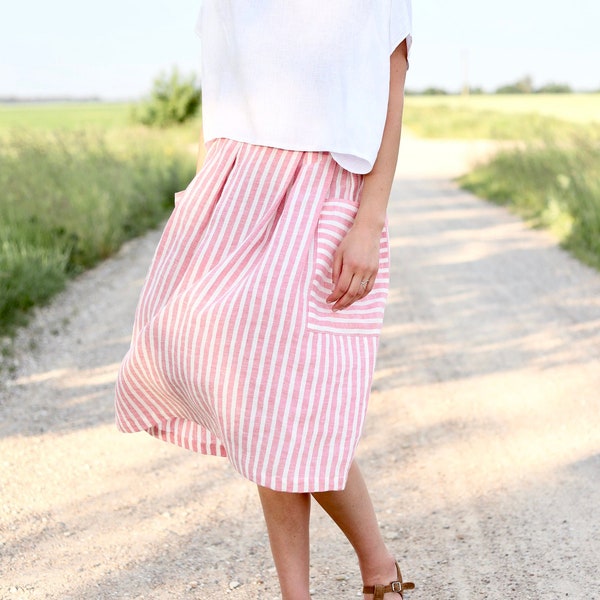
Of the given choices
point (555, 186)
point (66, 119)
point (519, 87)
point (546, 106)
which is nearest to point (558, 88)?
point (519, 87)

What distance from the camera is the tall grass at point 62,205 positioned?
657 cm

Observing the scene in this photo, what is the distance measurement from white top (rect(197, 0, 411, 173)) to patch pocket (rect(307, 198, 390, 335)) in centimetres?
10

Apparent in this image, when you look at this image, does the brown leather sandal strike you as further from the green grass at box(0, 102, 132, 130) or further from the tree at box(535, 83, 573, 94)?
the tree at box(535, 83, 573, 94)

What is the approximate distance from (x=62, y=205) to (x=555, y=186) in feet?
18.7

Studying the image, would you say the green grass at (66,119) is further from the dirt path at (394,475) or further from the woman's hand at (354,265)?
the woman's hand at (354,265)

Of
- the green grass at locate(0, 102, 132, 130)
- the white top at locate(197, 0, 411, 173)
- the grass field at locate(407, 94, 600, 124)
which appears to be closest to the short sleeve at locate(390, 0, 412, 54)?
the white top at locate(197, 0, 411, 173)

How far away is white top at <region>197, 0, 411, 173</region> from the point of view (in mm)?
1964

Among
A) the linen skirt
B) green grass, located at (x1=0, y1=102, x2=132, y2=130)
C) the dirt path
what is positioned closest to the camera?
the linen skirt

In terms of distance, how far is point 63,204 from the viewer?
8477 millimetres

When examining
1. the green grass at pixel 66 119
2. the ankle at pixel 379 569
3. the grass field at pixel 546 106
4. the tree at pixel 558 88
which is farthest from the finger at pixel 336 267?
the tree at pixel 558 88

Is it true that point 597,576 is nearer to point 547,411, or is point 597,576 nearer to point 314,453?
point 314,453

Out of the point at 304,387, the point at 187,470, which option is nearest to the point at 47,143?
the point at 187,470

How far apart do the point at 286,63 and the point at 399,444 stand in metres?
2.21

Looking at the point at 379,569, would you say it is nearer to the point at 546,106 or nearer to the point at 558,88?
the point at 546,106
